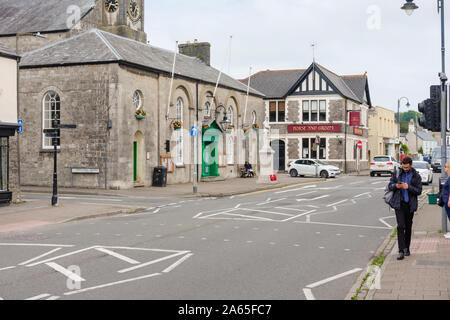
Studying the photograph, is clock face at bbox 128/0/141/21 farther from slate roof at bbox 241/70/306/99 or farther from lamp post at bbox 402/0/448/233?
lamp post at bbox 402/0/448/233

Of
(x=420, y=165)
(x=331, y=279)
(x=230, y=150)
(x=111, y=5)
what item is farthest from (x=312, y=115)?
(x=331, y=279)

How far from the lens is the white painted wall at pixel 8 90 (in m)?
18.6

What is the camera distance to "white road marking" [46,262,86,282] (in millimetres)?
7777

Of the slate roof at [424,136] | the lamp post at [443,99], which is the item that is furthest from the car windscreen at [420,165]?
the slate roof at [424,136]

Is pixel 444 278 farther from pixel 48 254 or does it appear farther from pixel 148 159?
pixel 148 159

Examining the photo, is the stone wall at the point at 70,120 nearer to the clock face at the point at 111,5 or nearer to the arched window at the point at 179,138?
the arched window at the point at 179,138

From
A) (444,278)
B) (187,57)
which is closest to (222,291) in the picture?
(444,278)

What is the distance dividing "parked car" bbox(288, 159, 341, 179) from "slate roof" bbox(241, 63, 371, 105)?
45.5 ft

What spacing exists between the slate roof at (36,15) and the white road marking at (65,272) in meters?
30.0

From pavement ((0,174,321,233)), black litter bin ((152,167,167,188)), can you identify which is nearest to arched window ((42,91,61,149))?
pavement ((0,174,321,233))
